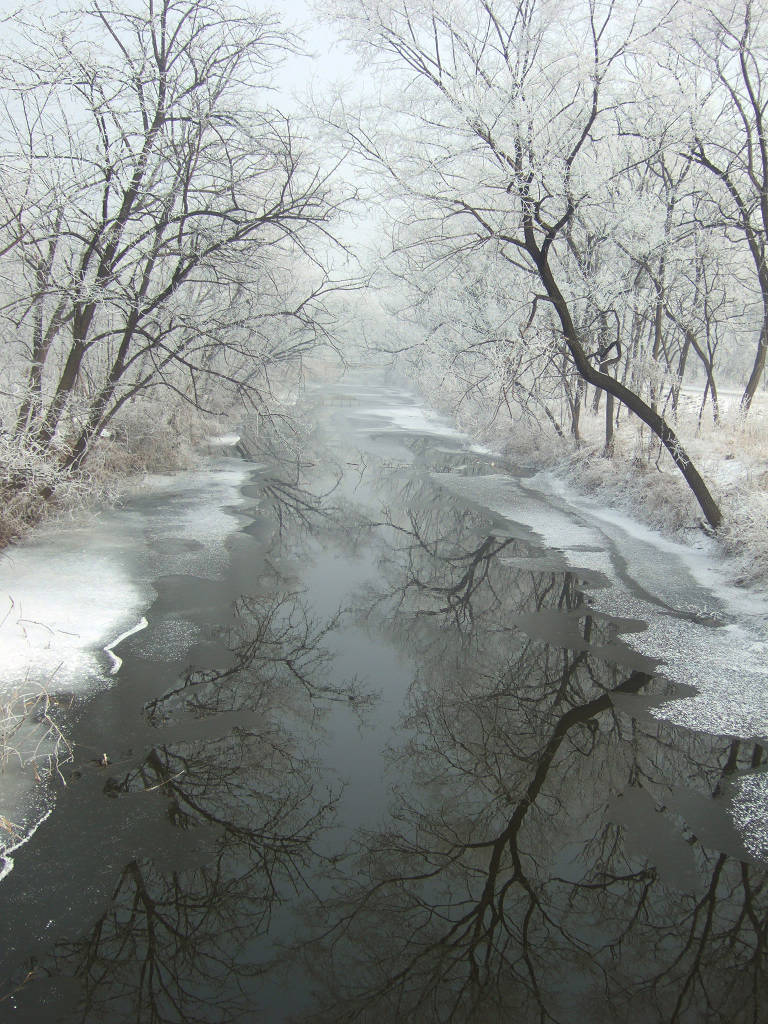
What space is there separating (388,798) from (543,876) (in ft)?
4.04

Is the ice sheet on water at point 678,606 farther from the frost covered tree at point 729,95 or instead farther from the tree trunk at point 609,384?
the frost covered tree at point 729,95

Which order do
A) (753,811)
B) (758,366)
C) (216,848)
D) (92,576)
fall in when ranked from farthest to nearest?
(758,366) < (92,576) < (753,811) < (216,848)

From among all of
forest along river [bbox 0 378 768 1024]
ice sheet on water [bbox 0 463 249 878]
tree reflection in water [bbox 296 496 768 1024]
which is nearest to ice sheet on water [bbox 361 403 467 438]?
ice sheet on water [bbox 0 463 249 878]

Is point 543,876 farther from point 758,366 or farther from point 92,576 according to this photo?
point 758,366

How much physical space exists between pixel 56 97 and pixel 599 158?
450 inches

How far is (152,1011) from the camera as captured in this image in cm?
361

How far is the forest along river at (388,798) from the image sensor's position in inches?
151

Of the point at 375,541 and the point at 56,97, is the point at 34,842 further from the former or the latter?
the point at 56,97

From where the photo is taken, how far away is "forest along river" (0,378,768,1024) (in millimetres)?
3846

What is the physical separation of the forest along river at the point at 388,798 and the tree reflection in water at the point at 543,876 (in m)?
0.02

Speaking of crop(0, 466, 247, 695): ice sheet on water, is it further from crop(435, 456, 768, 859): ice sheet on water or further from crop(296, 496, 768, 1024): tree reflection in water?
crop(435, 456, 768, 859): ice sheet on water

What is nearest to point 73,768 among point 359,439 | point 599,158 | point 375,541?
point 375,541

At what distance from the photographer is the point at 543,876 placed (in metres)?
4.62

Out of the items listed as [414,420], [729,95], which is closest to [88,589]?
[729,95]
